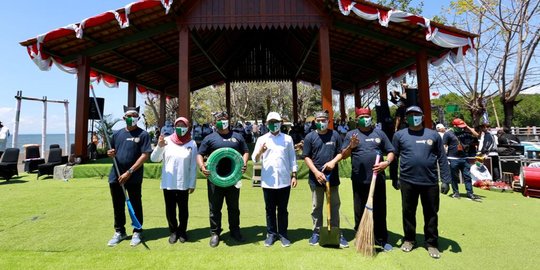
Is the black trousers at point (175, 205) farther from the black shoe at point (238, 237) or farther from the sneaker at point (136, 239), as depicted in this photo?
the black shoe at point (238, 237)

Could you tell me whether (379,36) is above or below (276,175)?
above

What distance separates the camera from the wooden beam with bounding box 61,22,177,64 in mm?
9064

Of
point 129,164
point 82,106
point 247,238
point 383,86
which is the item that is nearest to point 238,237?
point 247,238

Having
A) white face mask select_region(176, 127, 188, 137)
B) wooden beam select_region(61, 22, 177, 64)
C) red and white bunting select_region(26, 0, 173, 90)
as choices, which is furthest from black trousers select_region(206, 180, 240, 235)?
wooden beam select_region(61, 22, 177, 64)

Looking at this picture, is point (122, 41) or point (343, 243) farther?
point (122, 41)

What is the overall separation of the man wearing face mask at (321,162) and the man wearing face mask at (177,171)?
4.97 ft

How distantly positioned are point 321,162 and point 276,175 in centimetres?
58

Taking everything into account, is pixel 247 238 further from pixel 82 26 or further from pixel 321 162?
pixel 82 26

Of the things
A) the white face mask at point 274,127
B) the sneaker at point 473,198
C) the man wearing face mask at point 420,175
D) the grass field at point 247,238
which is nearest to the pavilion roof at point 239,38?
the sneaker at point 473,198

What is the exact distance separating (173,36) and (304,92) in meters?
25.3

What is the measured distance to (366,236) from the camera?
336 cm

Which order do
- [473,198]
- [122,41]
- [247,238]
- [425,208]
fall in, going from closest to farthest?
[425,208] < [247,238] < [473,198] < [122,41]

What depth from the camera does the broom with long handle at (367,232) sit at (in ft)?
10.9

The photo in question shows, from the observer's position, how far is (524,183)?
653cm
